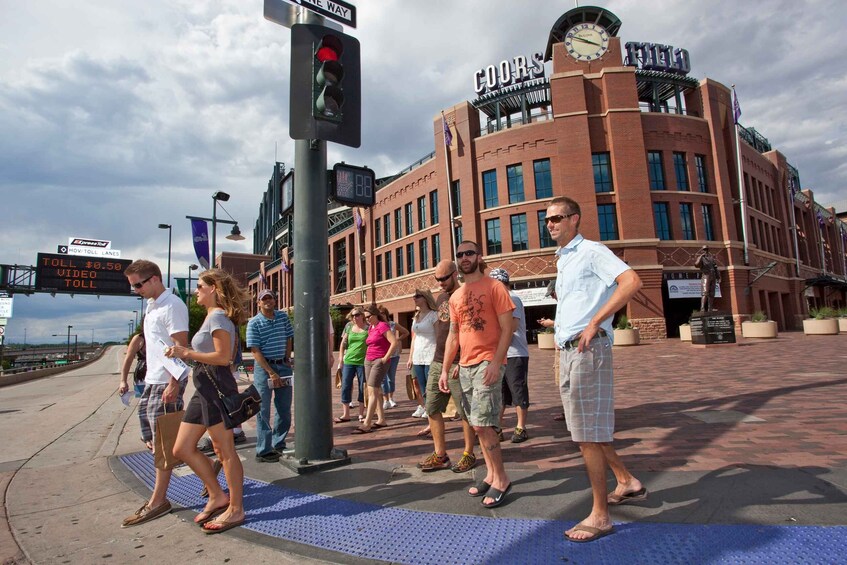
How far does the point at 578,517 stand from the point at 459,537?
0.82 metres

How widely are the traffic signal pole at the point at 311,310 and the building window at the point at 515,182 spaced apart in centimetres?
2546

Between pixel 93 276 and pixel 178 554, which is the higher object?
pixel 93 276

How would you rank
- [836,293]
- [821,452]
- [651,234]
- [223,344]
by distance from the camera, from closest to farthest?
[223,344]
[821,452]
[651,234]
[836,293]

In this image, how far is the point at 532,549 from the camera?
8.45 ft

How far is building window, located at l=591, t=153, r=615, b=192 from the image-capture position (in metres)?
27.9

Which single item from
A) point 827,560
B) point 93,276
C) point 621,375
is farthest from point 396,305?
point 827,560

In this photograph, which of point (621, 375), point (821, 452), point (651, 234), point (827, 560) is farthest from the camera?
point (651, 234)

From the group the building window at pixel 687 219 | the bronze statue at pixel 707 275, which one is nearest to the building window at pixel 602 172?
the building window at pixel 687 219

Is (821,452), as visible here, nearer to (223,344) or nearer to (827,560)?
(827,560)

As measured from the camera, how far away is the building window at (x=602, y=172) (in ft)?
91.5

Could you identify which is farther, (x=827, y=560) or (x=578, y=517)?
(x=578, y=517)

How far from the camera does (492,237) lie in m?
29.6

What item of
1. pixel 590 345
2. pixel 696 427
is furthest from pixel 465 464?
pixel 696 427

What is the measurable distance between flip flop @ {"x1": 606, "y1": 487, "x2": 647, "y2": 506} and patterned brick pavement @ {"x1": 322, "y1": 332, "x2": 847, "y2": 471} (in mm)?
744
